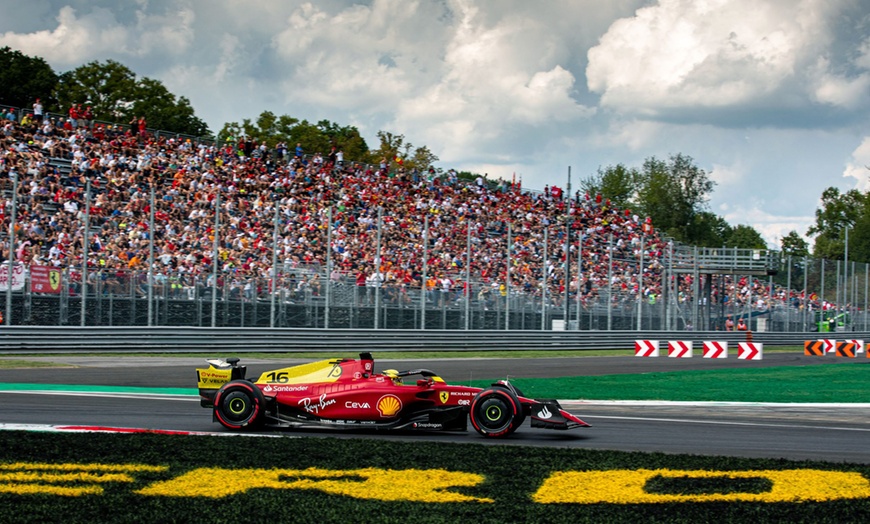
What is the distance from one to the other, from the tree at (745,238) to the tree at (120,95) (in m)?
74.7

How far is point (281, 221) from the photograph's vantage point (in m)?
31.8

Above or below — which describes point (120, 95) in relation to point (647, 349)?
above

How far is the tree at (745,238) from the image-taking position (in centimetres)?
12406

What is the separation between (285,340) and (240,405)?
57.4 feet

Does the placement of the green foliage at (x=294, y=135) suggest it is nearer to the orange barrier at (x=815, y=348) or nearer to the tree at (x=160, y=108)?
the tree at (x=160, y=108)

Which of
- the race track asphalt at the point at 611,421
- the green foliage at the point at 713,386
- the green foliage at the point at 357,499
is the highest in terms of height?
the green foliage at the point at 357,499

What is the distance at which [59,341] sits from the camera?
25.8 meters

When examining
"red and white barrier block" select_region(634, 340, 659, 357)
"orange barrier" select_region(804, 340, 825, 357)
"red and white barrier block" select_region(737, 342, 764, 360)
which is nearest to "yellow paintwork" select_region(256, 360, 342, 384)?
"red and white barrier block" select_region(634, 340, 659, 357)

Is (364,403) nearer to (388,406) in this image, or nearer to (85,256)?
(388,406)

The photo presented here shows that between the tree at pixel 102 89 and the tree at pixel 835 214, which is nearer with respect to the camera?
the tree at pixel 102 89

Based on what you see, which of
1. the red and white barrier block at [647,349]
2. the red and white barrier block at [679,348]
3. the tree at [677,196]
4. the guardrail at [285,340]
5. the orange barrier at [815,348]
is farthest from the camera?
the tree at [677,196]

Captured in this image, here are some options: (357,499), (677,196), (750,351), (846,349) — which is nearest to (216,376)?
(357,499)

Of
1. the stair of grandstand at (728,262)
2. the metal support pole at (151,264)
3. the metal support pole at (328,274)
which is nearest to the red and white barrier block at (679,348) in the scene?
the metal support pole at (328,274)

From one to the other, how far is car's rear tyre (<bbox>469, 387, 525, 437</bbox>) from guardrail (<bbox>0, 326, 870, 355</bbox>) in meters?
16.5
